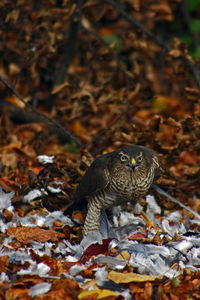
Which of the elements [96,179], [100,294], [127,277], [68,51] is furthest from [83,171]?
[68,51]

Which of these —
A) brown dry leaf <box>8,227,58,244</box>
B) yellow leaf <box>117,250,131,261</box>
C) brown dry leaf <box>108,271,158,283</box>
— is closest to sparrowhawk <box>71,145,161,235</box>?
brown dry leaf <box>8,227,58,244</box>

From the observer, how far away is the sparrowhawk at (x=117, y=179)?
13.1 ft

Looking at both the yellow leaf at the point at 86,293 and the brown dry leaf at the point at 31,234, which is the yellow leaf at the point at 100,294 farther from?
the brown dry leaf at the point at 31,234

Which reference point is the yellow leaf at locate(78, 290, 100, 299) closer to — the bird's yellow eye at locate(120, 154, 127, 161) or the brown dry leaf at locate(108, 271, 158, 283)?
the brown dry leaf at locate(108, 271, 158, 283)

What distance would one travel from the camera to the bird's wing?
4.11m

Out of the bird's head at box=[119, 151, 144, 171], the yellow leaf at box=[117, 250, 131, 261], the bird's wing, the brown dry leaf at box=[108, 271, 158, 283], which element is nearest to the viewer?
the brown dry leaf at box=[108, 271, 158, 283]

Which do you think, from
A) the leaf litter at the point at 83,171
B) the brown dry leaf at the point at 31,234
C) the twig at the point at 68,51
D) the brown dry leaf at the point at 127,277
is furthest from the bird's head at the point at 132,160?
the twig at the point at 68,51

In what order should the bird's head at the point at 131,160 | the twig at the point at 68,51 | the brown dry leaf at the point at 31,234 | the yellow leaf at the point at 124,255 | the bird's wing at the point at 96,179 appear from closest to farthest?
the yellow leaf at the point at 124,255, the brown dry leaf at the point at 31,234, the bird's head at the point at 131,160, the bird's wing at the point at 96,179, the twig at the point at 68,51

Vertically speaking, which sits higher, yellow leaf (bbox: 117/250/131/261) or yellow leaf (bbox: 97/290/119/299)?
yellow leaf (bbox: 97/290/119/299)

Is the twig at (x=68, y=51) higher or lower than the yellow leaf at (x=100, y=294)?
lower

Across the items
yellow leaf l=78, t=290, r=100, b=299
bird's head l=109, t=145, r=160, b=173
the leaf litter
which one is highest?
yellow leaf l=78, t=290, r=100, b=299

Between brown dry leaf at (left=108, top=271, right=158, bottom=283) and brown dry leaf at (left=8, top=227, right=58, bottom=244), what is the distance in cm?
92

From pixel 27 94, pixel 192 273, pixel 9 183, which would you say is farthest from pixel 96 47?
pixel 192 273

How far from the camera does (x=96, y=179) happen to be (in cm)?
416
